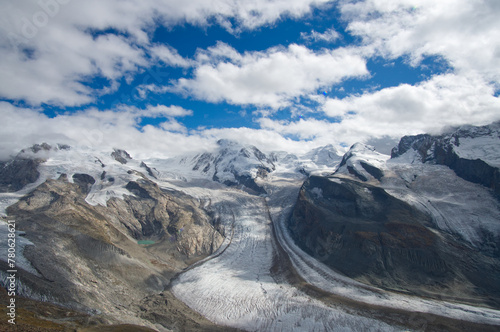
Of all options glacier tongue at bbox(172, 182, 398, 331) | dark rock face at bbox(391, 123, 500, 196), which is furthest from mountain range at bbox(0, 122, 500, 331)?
dark rock face at bbox(391, 123, 500, 196)

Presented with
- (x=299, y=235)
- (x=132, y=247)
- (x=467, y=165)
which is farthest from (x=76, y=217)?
(x=467, y=165)

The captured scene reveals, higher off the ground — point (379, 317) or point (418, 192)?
point (418, 192)

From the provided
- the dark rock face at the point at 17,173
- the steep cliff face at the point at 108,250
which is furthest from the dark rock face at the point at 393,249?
the dark rock face at the point at 17,173

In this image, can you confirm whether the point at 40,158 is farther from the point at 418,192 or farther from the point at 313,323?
the point at 418,192

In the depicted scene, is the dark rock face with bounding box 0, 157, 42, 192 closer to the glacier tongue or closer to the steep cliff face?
the steep cliff face

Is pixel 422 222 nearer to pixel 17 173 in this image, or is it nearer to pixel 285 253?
pixel 285 253
